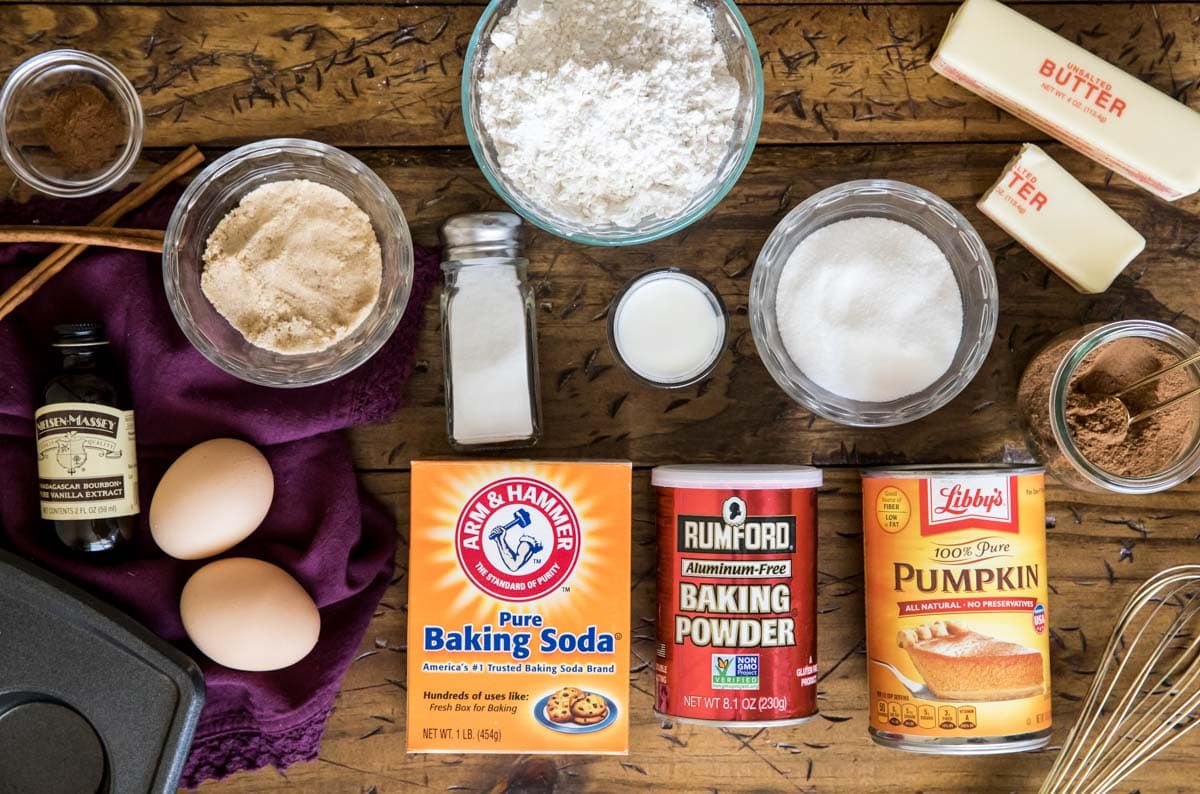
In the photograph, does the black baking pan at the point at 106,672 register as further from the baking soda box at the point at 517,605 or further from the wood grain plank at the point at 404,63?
the wood grain plank at the point at 404,63

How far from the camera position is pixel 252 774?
1.09m

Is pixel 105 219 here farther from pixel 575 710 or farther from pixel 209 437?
pixel 575 710

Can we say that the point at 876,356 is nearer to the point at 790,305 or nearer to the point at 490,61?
the point at 790,305

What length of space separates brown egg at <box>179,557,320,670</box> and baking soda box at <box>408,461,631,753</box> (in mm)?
123

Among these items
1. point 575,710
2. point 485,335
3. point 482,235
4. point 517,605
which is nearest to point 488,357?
point 485,335

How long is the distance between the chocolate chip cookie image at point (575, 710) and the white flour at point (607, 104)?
0.52 m

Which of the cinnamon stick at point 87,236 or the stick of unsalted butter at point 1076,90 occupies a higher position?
the stick of unsalted butter at point 1076,90

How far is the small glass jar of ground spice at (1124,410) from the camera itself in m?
0.95

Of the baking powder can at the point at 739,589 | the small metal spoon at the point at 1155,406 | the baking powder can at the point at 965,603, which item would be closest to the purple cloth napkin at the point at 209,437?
the baking powder can at the point at 739,589

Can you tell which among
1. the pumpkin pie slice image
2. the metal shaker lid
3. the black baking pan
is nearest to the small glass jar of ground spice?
the pumpkin pie slice image

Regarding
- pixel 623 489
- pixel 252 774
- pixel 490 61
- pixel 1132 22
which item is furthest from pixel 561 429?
pixel 1132 22

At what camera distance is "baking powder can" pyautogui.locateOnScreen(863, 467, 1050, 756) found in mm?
937

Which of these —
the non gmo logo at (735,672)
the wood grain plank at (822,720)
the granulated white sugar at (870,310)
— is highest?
the granulated white sugar at (870,310)

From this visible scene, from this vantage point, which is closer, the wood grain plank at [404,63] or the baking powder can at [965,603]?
the baking powder can at [965,603]
